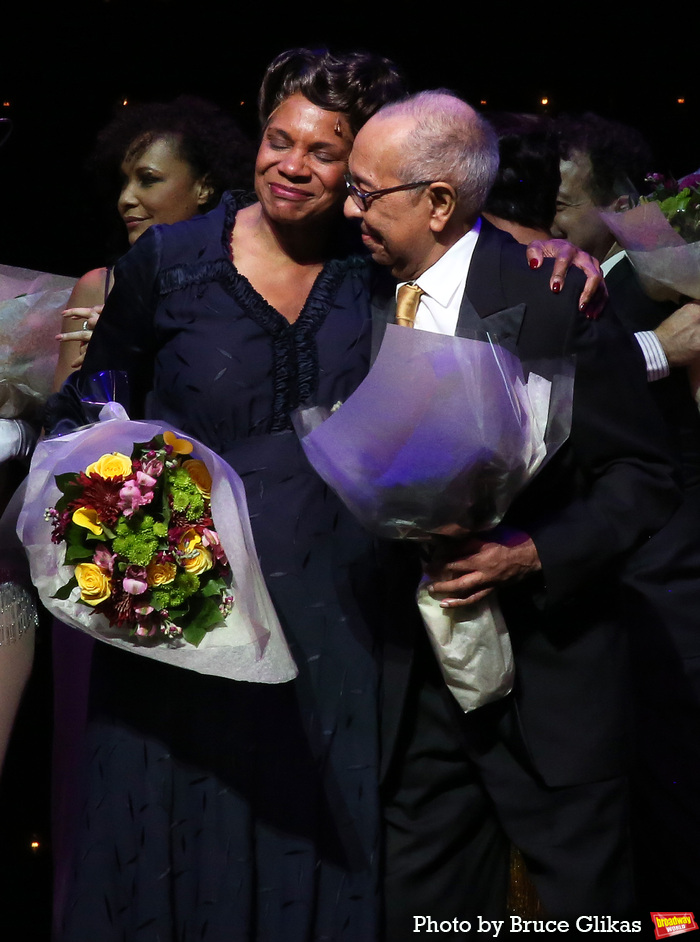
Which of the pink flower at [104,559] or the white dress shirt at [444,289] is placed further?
the white dress shirt at [444,289]

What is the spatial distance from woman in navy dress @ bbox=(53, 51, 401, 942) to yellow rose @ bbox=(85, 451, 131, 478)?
28 cm

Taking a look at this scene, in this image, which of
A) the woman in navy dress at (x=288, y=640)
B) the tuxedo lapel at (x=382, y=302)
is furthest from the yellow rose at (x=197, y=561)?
the tuxedo lapel at (x=382, y=302)

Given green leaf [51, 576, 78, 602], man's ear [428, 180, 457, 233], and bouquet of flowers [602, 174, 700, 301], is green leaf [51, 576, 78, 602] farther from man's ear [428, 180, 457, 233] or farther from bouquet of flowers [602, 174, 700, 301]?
bouquet of flowers [602, 174, 700, 301]

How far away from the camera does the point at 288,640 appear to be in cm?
211

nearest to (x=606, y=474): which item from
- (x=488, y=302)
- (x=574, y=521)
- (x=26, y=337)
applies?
(x=574, y=521)

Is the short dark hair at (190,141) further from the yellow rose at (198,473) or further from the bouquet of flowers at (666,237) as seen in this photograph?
the yellow rose at (198,473)

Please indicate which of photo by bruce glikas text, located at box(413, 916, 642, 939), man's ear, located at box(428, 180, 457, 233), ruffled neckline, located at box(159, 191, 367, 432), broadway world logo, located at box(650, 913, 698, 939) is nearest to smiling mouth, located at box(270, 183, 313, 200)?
ruffled neckline, located at box(159, 191, 367, 432)

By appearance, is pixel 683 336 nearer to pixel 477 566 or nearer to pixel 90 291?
pixel 477 566

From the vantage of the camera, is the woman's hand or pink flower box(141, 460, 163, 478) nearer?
pink flower box(141, 460, 163, 478)

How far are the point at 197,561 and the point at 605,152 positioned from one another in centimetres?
201

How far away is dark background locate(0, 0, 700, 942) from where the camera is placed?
3.47 metres

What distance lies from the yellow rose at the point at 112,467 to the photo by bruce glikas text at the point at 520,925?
967mm

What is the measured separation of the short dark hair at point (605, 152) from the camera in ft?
11.0

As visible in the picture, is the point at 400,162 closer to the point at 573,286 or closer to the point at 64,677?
the point at 573,286
